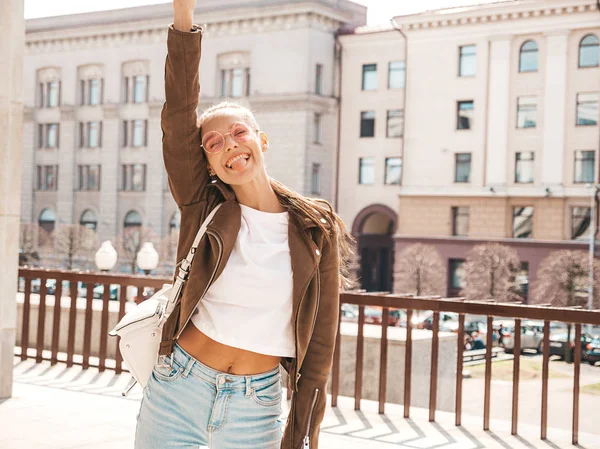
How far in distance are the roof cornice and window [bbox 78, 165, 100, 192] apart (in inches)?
818

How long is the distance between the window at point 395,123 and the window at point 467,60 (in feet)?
12.5

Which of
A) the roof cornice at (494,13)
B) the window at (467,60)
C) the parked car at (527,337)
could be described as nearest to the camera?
the parked car at (527,337)

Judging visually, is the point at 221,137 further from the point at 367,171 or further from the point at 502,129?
the point at 367,171

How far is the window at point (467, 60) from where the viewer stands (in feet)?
144

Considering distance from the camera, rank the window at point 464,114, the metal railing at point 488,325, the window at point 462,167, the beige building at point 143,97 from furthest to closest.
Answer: the beige building at point 143,97, the window at point 462,167, the window at point 464,114, the metal railing at point 488,325

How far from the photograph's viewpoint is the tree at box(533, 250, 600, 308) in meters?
36.8

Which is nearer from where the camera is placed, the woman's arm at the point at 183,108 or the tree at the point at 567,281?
the woman's arm at the point at 183,108

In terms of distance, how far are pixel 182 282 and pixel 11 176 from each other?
13.0 ft

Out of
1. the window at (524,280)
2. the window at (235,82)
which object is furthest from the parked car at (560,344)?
the window at (235,82)

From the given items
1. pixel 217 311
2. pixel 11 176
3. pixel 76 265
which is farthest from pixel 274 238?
pixel 76 265

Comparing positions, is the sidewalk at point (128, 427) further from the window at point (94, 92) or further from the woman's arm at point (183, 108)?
the window at point (94, 92)

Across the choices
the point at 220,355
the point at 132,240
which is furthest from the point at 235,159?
the point at 132,240

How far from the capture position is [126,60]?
52.6 meters

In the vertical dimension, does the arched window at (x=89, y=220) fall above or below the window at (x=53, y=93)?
below
